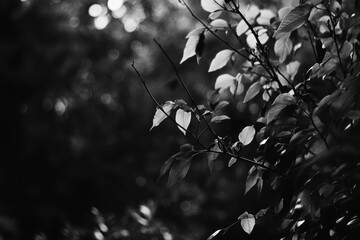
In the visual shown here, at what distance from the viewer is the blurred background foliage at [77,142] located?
7387 mm

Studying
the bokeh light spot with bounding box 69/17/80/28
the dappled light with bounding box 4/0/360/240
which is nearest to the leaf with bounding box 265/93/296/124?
the dappled light with bounding box 4/0/360/240

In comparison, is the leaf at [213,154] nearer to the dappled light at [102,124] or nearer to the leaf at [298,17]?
the leaf at [298,17]

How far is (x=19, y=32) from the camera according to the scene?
26.9ft

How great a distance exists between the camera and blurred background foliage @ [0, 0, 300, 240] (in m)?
7.39

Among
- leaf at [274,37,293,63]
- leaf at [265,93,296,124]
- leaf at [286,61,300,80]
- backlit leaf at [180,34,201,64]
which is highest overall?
backlit leaf at [180,34,201,64]

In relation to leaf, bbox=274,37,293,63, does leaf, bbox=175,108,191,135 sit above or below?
below

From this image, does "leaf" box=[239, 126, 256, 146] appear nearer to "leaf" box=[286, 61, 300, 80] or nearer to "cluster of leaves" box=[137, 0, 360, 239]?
"cluster of leaves" box=[137, 0, 360, 239]

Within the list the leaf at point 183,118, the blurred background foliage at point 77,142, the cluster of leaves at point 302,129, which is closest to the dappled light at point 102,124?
the blurred background foliage at point 77,142

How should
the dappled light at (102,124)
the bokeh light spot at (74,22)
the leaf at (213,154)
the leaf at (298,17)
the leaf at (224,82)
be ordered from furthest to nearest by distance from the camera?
→ the bokeh light spot at (74,22) → the dappled light at (102,124) → the leaf at (224,82) → the leaf at (213,154) → the leaf at (298,17)

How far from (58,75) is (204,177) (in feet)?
12.4

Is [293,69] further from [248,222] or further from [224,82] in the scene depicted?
[248,222]

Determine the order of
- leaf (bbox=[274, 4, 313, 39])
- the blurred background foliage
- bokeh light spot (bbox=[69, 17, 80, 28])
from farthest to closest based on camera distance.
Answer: bokeh light spot (bbox=[69, 17, 80, 28]), the blurred background foliage, leaf (bbox=[274, 4, 313, 39])

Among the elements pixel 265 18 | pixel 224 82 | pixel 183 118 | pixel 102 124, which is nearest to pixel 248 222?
pixel 183 118

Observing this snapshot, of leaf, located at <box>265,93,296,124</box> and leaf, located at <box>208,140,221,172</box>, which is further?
leaf, located at <box>208,140,221,172</box>
